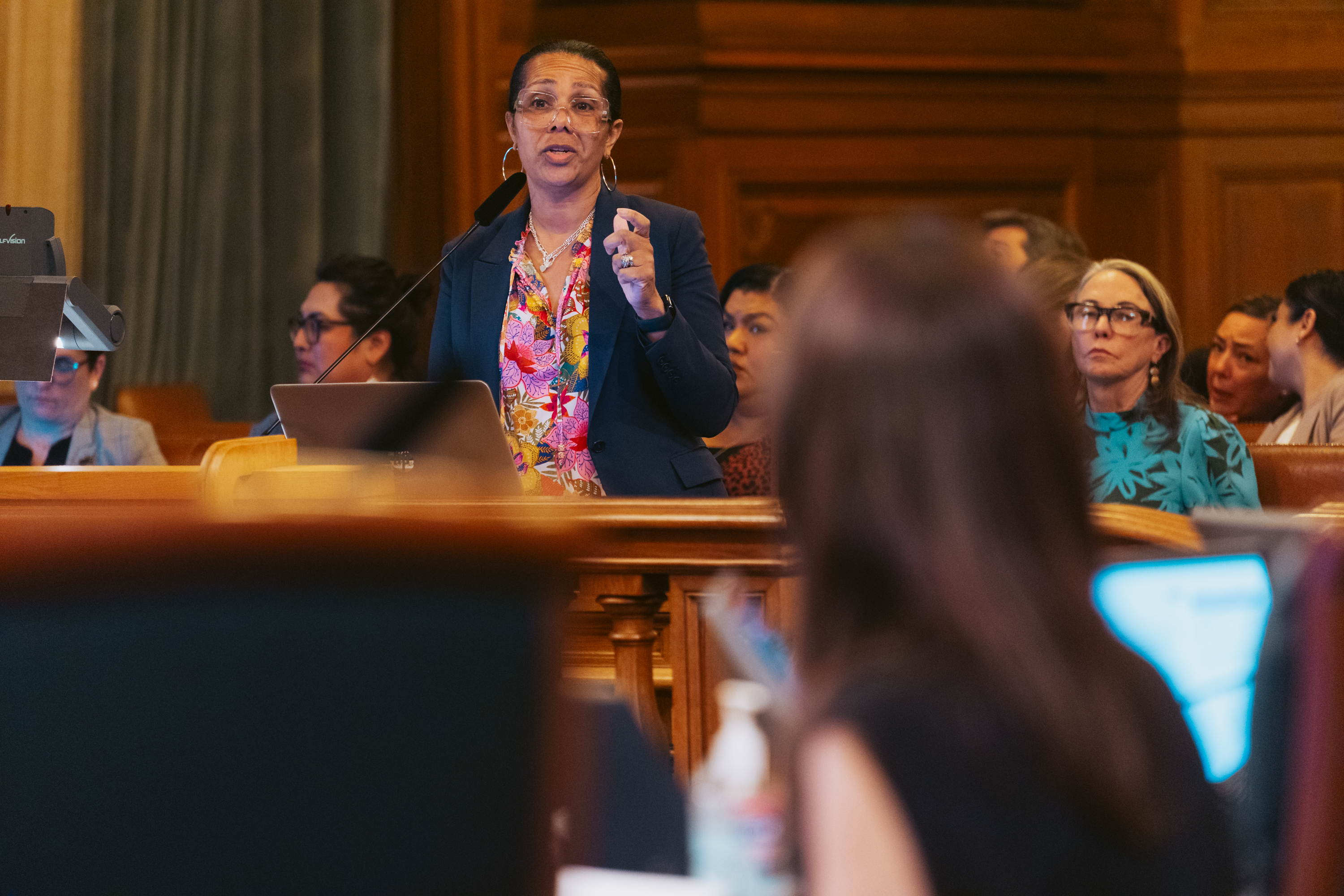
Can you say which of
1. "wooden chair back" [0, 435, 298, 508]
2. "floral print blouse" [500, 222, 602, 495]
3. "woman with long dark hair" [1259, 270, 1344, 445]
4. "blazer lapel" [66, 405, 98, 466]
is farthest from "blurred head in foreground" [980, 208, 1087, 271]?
"wooden chair back" [0, 435, 298, 508]

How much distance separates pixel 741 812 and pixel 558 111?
5.77 ft

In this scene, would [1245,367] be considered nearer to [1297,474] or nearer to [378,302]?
[1297,474]

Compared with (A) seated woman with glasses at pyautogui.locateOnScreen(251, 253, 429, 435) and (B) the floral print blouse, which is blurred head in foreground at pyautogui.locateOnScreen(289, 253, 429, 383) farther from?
(B) the floral print blouse

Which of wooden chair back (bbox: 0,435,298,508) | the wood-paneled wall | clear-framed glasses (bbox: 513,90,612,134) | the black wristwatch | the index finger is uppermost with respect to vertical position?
the wood-paneled wall

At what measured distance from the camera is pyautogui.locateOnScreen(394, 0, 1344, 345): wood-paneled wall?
16.5ft

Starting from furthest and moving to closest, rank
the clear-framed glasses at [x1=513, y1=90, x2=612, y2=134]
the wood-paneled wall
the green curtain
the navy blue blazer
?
the wood-paneled wall
the green curtain
the clear-framed glasses at [x1=513, y1=90, x2=612, y2=134]
the navy blue blazer

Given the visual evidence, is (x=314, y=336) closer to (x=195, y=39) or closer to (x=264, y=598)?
(x=195, y=39)

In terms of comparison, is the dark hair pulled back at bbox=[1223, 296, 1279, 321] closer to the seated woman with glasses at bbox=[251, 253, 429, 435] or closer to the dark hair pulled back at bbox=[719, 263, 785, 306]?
the dark hair pulled back at bbox=[719, 263, 785, 306]

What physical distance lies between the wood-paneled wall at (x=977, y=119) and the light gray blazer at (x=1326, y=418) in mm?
1719

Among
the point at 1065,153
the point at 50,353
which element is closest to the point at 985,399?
the point at 50,353

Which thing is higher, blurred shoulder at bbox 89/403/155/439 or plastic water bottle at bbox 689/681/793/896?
blurred shoulder at bbox 89/403/155/439

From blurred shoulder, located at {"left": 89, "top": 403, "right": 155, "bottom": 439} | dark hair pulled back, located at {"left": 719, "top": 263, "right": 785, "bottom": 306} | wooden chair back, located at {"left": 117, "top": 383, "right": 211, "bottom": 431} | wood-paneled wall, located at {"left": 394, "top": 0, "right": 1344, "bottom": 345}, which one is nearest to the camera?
blurred shoulder, located at {"left": 89, "top": 403, "right": 155, "bottom": 439}

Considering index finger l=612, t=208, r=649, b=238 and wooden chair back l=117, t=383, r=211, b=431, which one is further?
wooden chair back l=117, t=383, r=211, b=431

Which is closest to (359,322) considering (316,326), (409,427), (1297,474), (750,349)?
(316,326)
